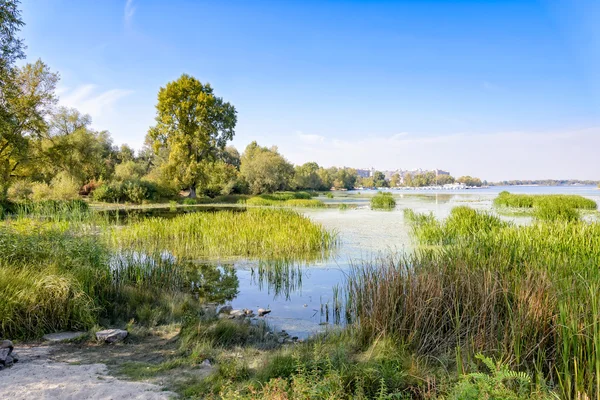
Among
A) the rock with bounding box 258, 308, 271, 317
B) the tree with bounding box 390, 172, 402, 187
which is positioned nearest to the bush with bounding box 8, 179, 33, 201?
the rock with bounding box 258, 308, 271, 317

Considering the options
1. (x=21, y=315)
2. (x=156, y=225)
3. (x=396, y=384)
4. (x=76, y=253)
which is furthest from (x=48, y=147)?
(x=396, y=384)

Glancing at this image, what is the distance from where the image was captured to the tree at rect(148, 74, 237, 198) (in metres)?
37.2

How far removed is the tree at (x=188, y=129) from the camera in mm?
37188

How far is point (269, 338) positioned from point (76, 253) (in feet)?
13.5

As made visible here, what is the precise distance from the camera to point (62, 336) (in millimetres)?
5109

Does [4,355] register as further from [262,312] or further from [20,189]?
[20,189]

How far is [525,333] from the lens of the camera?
410cm

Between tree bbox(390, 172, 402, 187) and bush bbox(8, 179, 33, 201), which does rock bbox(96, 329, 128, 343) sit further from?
tree bbox(390, 172, 402, 187)

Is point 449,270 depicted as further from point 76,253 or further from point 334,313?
point 76,253

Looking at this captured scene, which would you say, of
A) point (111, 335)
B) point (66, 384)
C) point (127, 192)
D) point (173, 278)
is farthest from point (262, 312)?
point (127, 192)

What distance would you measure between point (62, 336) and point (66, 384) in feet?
6.52

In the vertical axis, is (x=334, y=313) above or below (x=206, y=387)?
below

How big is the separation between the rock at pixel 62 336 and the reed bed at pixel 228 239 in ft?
19.1

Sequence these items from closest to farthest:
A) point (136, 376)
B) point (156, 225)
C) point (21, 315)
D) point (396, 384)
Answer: point (396, 384) < point (136, 376) < point (21, 315) < point (156, 225)
